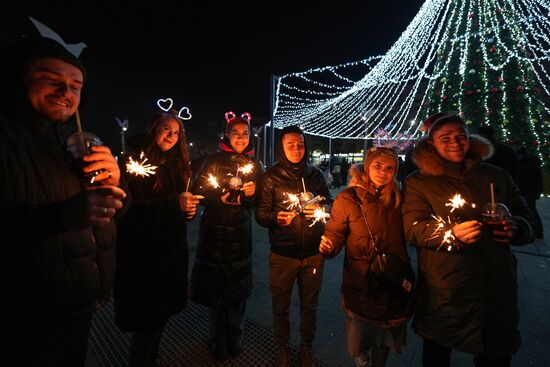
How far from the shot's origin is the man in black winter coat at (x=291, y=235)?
8.90 feet

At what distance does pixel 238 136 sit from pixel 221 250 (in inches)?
53.6

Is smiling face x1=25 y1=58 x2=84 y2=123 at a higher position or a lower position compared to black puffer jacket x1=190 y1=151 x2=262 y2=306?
higher

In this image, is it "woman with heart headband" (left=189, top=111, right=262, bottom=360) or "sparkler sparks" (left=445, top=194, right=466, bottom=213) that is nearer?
"sparkler sparks" (left=445, top=194, right=466, bottom=213)

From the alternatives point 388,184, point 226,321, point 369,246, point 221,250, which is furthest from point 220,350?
point 388,184

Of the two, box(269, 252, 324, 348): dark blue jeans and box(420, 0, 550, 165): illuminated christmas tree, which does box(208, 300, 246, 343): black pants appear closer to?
box(269, 252, 324, 348): dark blue jeans

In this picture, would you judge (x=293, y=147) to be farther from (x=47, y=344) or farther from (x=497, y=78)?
(x=497, y=78)

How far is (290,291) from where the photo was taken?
2805mm

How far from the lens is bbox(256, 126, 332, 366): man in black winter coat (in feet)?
8.90

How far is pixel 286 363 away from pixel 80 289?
7.12 ft

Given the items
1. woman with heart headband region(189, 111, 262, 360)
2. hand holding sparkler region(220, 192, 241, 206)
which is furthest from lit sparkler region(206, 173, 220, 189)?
hand holding sparkler region(220, 192, 241, 206)

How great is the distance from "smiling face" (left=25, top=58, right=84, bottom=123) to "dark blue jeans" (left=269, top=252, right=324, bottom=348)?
2265 millimetres

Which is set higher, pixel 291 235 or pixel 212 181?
pixel 212 181

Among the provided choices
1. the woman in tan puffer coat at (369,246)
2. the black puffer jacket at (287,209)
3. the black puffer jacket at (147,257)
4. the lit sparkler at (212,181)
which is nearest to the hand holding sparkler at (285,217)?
the black puffer jacket at (287,209)

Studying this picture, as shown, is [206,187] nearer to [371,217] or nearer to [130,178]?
[130,178]
